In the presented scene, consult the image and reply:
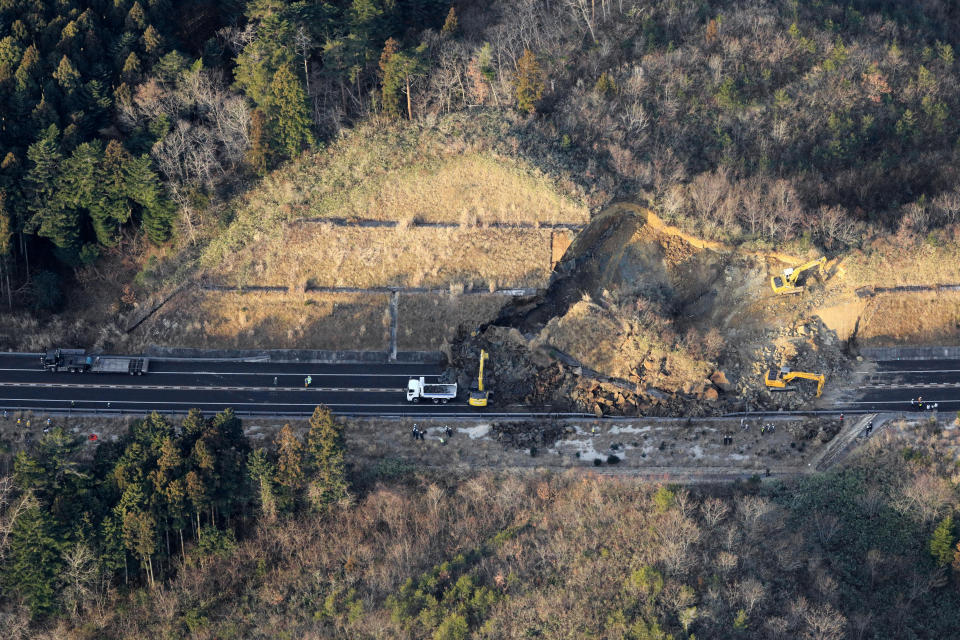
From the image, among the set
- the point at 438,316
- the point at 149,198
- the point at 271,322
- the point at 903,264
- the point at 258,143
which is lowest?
the point at 438,316

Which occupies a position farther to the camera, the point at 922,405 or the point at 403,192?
the point at 403,192

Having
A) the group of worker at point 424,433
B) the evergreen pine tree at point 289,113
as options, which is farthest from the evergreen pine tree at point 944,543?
the evergreen pine tree at point 289,113

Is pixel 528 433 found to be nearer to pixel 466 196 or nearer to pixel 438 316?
pixel 438 316

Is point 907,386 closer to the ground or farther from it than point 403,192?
closer to the ground

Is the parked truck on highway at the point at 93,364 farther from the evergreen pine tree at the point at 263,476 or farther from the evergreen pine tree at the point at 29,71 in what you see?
the evergreen pine tree at the point at 29,71

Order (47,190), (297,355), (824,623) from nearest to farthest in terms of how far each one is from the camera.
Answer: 1. (824,623)
2. (297,355)
3. (47,190)

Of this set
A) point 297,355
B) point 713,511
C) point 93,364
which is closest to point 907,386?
point 713,511

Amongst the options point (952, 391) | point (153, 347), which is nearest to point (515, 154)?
point (153, 347)

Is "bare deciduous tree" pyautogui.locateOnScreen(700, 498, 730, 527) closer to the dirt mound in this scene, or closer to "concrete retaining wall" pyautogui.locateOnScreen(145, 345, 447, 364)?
the dirt mound
